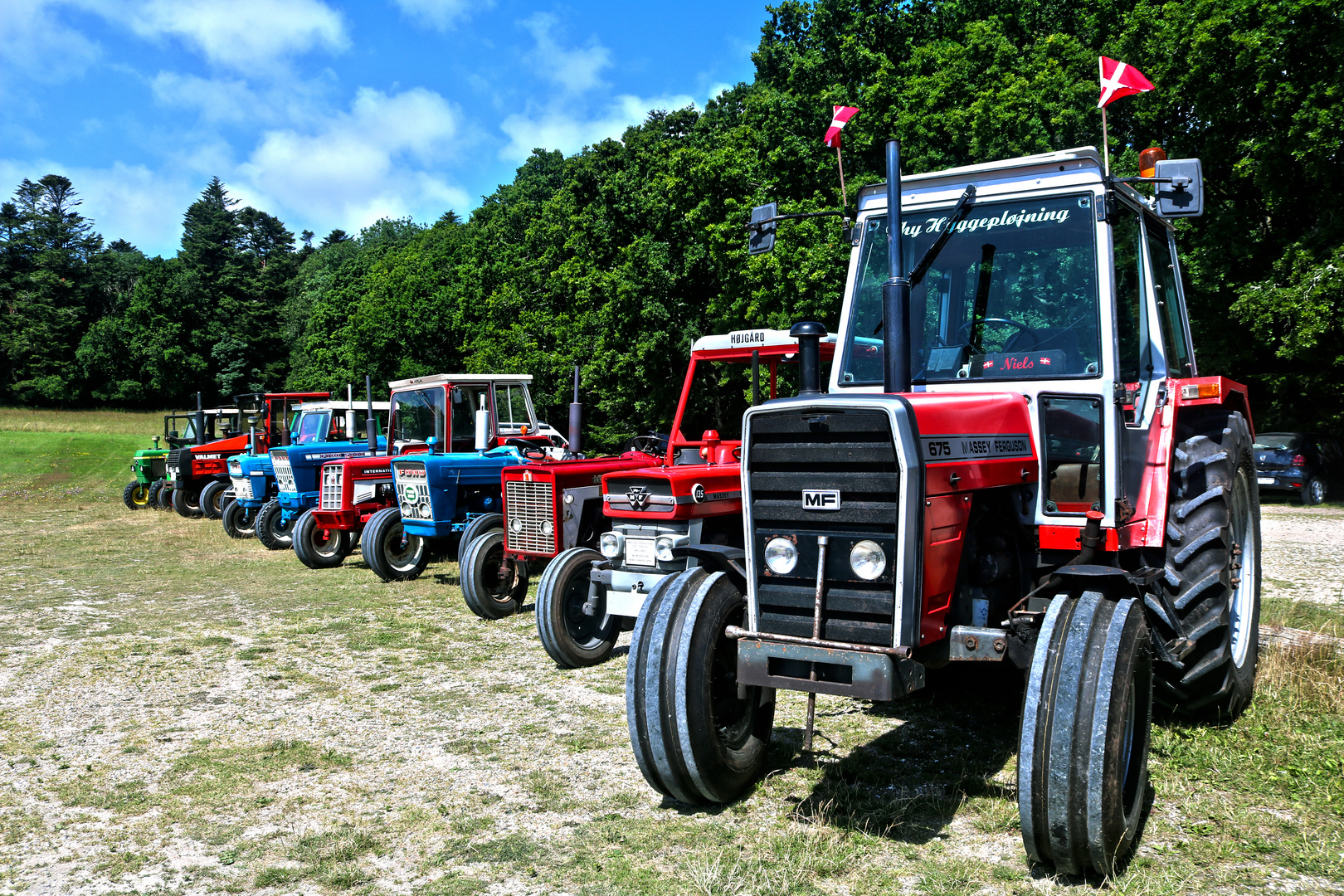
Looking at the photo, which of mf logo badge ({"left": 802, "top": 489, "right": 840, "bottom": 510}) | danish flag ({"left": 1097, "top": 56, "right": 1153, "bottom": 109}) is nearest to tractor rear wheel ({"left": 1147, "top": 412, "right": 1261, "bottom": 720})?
mf logo badge ({"left": 802, "top": 489, "right": 840, "bottom": 510})

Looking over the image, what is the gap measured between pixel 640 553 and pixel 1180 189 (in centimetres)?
401

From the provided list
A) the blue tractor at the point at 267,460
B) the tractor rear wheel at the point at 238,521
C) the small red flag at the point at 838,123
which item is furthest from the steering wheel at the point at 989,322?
the tractor rear wheel at the point at 238,521

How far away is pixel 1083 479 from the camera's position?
13.5ft

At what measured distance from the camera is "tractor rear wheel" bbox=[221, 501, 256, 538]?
17203mm

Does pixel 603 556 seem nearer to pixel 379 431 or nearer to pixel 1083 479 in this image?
pixel 1083 479

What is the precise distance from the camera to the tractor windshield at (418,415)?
12.3 metres

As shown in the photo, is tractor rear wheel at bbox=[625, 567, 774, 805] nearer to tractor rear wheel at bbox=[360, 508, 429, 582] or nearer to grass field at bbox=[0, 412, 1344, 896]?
grass field at bbox=[0, 412, 1344, 896]

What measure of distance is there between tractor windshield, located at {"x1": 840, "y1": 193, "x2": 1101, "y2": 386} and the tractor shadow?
5.22ft

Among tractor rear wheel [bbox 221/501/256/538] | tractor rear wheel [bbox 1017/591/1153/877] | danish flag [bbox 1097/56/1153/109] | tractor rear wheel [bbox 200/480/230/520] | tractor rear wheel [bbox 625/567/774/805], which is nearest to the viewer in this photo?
tractor rear wheel [bbox 1017/591/1153/877]

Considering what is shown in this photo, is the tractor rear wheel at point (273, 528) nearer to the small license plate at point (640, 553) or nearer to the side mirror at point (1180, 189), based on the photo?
the small license plate at point (640, 553)

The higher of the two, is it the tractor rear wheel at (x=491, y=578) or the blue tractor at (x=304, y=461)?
the blue tractor at (x=304, y=461)

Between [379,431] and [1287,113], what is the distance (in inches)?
684

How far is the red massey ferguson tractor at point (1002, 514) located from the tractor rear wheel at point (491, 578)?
4.86 m

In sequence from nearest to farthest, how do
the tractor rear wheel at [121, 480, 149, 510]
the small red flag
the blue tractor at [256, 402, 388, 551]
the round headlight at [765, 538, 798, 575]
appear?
the round headlight at [765, 538, 798, 575]
the small red flag
the blue tractor at [256, 402, 388, 551]
the tractor rear wheel at [121, 480, 149, 510]
